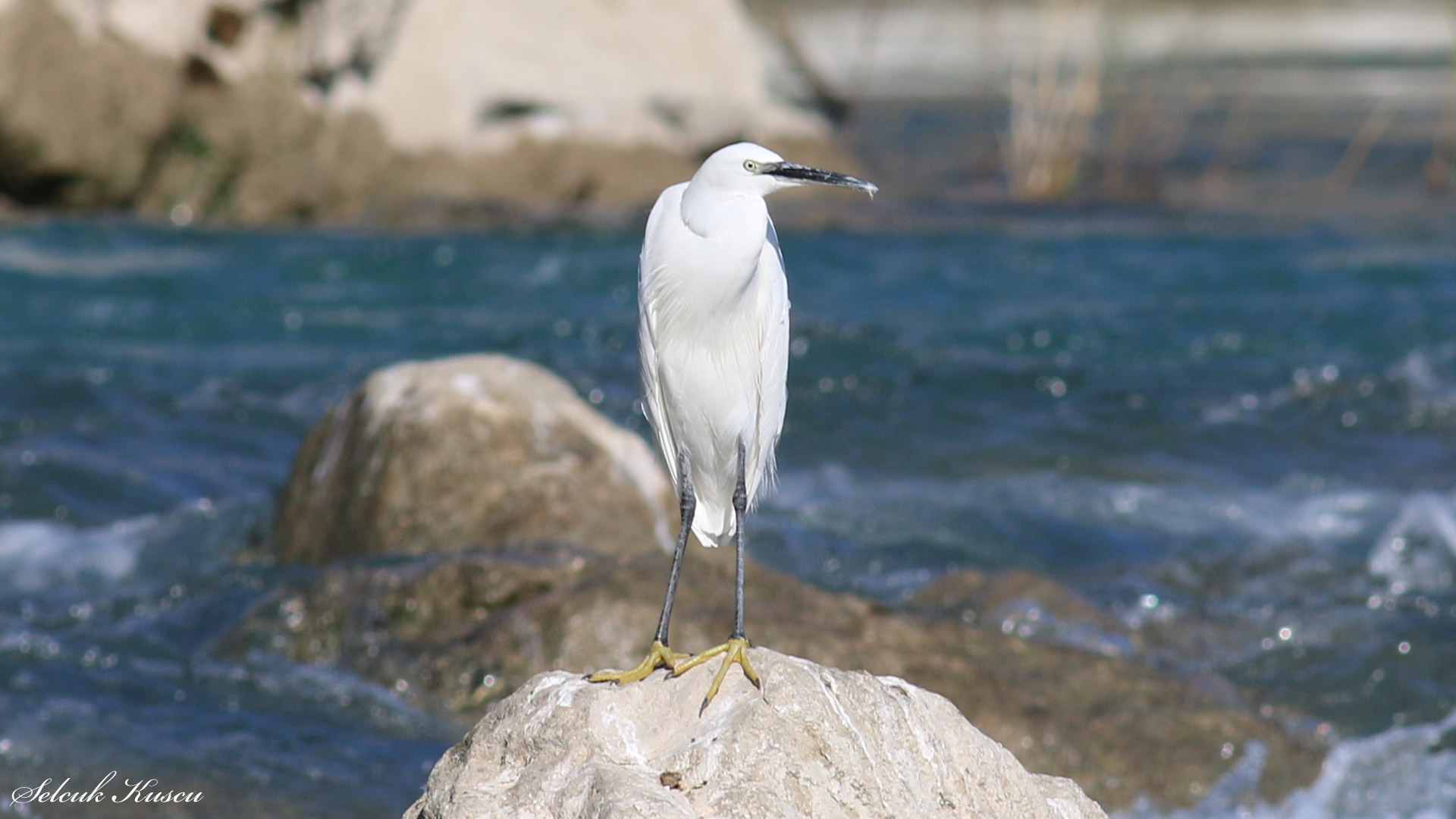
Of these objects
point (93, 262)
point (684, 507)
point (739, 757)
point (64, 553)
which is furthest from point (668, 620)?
point (93, 262)

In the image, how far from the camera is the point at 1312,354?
10.1 m

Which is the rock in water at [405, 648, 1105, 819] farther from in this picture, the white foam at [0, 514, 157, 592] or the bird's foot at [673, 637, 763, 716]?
the white foam at [0, 514, 157, 592]

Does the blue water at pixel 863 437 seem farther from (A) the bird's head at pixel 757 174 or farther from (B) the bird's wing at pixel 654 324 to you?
(A) the bird's head at pixel 757 174

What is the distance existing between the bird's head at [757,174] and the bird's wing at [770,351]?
10.5 inches

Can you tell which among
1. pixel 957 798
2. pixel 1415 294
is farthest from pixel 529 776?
pixel 1415 294

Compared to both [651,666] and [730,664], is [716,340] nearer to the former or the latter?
[651,666]

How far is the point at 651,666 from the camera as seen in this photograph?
3342mm

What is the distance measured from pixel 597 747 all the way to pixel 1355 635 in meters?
4.19

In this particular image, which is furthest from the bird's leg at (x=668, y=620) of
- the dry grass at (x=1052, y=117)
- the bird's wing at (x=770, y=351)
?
the dry grass at (x=1052, y=117)

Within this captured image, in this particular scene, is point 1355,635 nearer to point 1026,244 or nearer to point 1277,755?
point 1277,755

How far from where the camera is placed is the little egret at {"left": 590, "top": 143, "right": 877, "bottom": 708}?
11.0 ft
